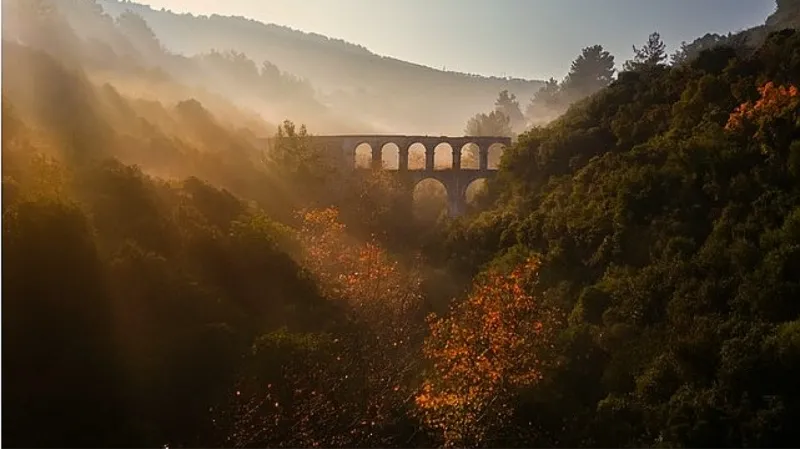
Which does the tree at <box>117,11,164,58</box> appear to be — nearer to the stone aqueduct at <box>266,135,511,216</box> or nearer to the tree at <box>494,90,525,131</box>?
the tree at <box>494,90,525,131</box>

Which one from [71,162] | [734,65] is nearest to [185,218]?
[71,162]

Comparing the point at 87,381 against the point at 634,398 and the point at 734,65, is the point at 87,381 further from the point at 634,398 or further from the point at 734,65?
the point at 734,65

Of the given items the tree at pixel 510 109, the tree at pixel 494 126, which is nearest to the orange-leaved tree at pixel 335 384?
the tree at pixel 494 126

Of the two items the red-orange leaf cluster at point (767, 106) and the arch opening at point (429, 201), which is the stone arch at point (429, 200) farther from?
the red-orange leaf cluster at point (767, 106)

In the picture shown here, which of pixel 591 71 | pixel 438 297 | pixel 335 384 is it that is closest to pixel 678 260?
pixel 438 297

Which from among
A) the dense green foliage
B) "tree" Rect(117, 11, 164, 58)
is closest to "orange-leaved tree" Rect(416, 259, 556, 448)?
the dense green foliage

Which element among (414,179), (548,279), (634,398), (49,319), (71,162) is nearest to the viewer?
(49,319)

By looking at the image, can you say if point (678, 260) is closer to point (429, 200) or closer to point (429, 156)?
point (429, 156)
